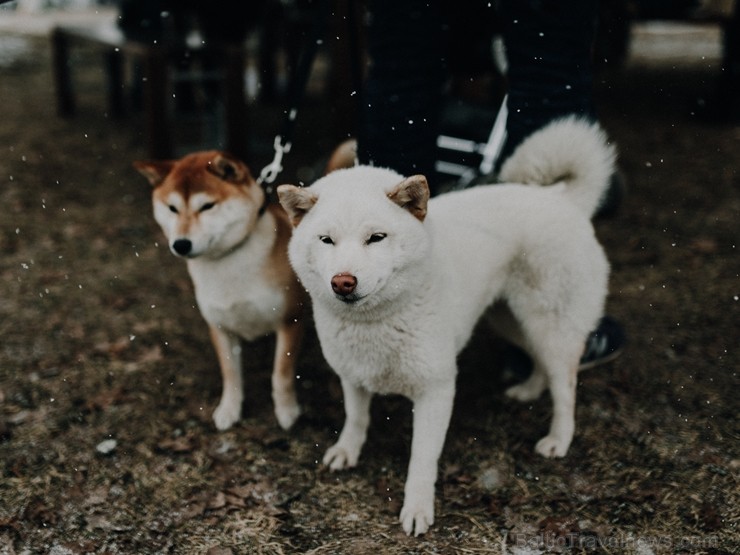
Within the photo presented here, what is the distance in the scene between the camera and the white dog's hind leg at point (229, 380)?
7.27ft

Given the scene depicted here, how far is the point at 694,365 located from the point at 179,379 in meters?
1.89

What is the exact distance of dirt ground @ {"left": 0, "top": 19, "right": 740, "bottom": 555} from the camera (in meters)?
1.76

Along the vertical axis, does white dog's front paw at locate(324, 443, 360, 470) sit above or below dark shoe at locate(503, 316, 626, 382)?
below

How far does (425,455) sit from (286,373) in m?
0.61

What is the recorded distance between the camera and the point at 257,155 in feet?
16.7

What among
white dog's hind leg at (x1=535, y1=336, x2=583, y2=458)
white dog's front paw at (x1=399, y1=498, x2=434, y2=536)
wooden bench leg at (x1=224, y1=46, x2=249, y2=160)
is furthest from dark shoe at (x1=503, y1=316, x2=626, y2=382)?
wooden bench leg at (x1=224, y1=46, x2=249, y2=160)

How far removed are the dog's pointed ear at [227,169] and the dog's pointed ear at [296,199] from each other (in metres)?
0.52

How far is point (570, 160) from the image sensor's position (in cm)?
199

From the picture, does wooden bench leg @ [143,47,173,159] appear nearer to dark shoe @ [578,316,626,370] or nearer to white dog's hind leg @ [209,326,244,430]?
white dog's hind leg @ [209,326,244,430]

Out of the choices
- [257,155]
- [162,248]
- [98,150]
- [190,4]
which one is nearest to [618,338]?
[162,248]

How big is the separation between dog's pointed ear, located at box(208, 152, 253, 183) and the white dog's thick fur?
0.49m

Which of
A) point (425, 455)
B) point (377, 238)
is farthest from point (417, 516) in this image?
point (377, 238)

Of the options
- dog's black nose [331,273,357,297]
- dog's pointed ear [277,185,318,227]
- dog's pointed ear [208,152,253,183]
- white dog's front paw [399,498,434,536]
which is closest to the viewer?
dog's black nose [331,273,357,297]

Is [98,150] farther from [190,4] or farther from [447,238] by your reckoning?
[447,238]
